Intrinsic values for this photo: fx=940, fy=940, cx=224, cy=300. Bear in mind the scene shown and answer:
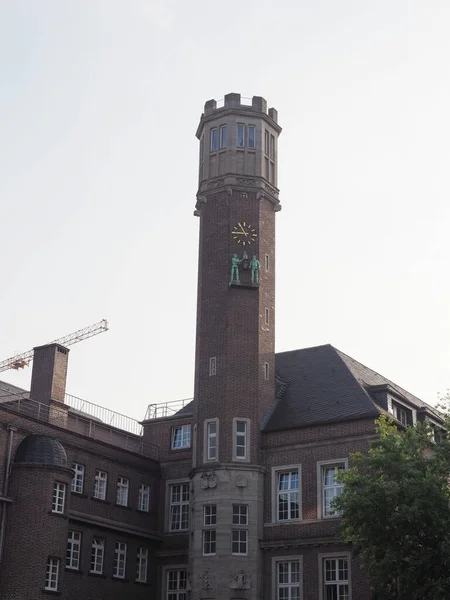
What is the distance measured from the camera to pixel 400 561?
33.1 meters

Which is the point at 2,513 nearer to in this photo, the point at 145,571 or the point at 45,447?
the point at 45,447

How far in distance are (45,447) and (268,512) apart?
10.8 m

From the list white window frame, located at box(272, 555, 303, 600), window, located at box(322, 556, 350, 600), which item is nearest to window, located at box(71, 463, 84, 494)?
white window frame, located at box(272, 555, 303, 600)

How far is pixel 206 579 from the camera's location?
140 ft

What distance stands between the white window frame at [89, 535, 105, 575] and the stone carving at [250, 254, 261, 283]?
587 inches

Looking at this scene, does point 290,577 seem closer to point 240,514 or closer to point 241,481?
point 240,514

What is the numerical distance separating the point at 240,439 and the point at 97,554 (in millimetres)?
8871

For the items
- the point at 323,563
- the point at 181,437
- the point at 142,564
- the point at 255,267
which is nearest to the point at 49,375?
the point at 181,437

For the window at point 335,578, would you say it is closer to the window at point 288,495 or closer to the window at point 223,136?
the window at point 288,495

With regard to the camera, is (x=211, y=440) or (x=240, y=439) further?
(x=211, y=440)

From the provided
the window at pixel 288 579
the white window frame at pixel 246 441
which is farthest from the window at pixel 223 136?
the window at pixel 288 579

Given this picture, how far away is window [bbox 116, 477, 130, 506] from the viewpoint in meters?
47.9

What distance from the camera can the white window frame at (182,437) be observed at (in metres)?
51.3

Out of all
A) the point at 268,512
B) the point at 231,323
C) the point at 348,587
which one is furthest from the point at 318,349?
the point at 348,587
